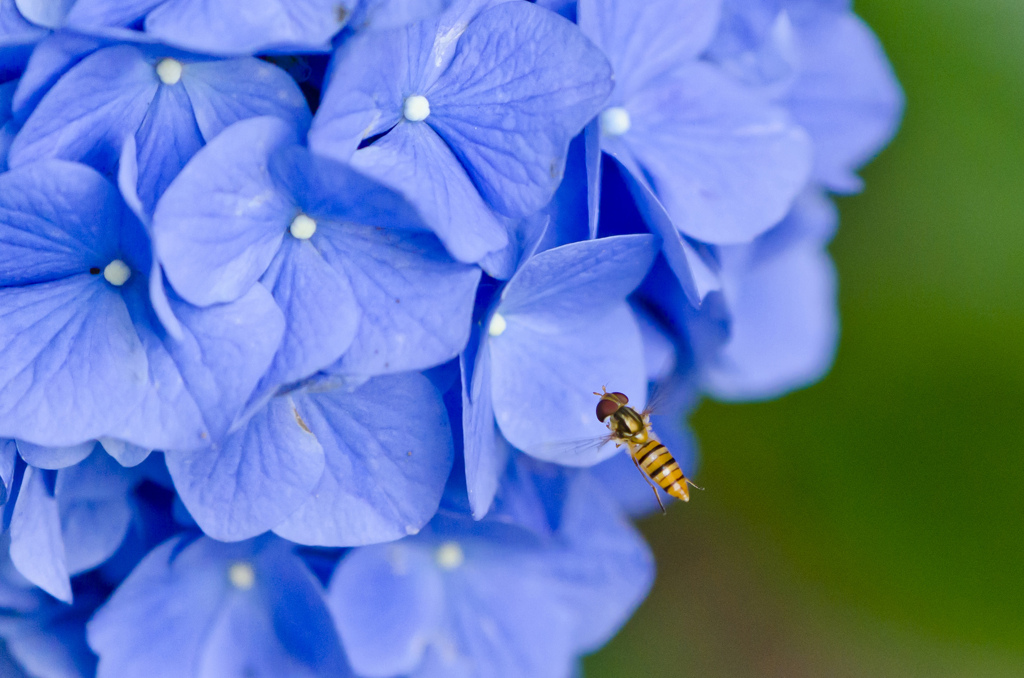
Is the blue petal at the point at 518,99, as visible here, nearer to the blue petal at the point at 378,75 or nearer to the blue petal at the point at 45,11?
the blue petal at the point at 378,75

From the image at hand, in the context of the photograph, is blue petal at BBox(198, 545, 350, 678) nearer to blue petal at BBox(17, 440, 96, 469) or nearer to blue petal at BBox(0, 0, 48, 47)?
blue petal at BBox(17, 440, 96, 469)

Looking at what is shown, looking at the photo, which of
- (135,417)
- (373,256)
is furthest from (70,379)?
(373,256)

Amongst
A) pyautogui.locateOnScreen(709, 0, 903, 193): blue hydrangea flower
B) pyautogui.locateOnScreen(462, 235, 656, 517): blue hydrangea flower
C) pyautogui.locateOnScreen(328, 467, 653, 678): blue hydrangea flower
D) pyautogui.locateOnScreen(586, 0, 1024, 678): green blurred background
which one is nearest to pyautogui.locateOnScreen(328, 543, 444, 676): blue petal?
pyautogui.locateOnScreen(328, 467, 653, 678): blue hydrangea flower

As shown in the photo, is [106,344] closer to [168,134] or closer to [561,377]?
[168,134]

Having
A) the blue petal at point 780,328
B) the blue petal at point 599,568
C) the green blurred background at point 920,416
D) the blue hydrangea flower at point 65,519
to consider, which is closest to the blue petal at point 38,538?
the blue hydrangea flower at point 65,519

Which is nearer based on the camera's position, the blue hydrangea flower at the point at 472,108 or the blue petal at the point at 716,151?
the blue hydrangea flower at the point at 472,108

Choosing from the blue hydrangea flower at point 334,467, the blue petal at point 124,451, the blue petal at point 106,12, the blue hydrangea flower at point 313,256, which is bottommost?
the blue hydrangea flower at point 334,467

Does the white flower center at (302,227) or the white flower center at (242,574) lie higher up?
the white flower center at (302,227)

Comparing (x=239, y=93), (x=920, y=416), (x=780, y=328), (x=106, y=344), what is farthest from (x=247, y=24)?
(x=920, y=416)
